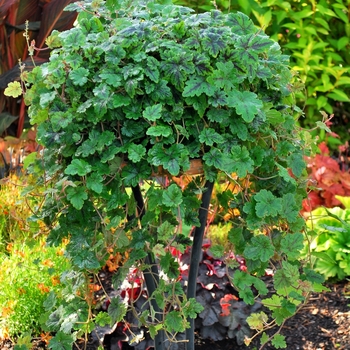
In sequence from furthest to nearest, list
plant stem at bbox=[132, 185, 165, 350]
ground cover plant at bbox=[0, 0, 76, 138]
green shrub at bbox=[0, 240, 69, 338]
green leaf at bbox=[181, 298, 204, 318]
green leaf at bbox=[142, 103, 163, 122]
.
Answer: ground cover plant at bbox=[0, 0, 76, 138] → green shrub at bbox=[0, 240, 69, 338] → plant stem at bbox=[132, 185, 165, 350] → green leaf at bbox=[181, 298, 204, 318] → green leaf at bbox=[142, 103, 163, 122]

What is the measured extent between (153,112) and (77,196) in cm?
32

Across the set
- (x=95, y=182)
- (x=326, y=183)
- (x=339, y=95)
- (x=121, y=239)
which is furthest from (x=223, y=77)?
(x=339, y=95)

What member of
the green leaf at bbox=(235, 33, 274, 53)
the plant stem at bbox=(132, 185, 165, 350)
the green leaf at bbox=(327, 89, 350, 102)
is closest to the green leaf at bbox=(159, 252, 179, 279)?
the plant stem at bbox=(132, 185, 165, 350)

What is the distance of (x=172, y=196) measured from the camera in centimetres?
179

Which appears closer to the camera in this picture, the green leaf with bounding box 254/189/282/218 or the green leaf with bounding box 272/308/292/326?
the green leaf with bounding box 254/189/282/218

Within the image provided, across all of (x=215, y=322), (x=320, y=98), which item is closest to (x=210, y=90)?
(x=215, y=322)

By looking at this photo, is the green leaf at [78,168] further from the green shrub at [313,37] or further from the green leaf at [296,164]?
the green shrub at [313,37]

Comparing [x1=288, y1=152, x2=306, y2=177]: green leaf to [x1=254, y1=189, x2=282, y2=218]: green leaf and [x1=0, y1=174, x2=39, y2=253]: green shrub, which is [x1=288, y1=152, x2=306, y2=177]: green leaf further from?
[x1=0, y1=174, x2=39, y2=253]: green shrub

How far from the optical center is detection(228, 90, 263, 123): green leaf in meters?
1.79

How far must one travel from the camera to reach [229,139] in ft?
6.26

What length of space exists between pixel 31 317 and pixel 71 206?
89cm

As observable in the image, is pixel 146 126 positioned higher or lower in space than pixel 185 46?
lower

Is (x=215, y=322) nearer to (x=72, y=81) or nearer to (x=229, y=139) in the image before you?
(x=229, y=139)

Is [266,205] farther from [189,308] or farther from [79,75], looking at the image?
[79,75]
